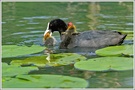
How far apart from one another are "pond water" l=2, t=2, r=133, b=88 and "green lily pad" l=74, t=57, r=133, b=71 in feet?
0.40

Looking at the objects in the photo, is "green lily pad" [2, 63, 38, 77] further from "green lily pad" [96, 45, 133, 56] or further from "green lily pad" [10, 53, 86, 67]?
"green lily pad" [96, 45, 133, 56]

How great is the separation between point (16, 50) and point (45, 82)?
2.82 m

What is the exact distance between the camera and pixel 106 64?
9.15m

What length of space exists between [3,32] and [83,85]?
6337 millimetres

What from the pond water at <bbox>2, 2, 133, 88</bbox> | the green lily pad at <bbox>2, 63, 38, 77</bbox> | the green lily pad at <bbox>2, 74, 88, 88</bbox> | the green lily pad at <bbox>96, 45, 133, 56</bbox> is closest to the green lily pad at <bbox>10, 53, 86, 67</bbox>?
the pond water at <bbox>2, 2, 133, 88</bbox>

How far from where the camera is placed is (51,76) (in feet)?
27.5

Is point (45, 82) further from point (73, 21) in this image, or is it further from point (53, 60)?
point (73, 21)

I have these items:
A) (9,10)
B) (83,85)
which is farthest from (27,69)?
(9,10)

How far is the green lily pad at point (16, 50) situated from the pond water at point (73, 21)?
0.20 metres

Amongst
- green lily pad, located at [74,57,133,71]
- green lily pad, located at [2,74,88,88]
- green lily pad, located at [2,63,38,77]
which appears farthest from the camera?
green lily pad, located at [74,57,133,71]

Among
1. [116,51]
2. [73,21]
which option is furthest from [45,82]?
[73,21]

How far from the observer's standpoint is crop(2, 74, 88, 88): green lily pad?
789 centimetres

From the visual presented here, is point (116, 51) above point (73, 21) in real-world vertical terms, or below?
below

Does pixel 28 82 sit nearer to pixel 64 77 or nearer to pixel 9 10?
pixel 64 77
